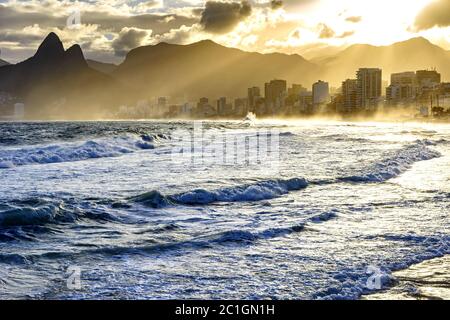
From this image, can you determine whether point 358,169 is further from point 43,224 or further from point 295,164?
point 43,224

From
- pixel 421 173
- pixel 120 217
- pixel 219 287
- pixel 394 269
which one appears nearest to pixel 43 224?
pixel 120 217

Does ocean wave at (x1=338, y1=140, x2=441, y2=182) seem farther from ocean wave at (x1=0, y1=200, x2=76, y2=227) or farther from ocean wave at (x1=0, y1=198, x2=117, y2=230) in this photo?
ocean wave at (x1=0, y1=200, x2=76, y2=227)

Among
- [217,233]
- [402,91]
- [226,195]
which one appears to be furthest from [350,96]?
[217,233]

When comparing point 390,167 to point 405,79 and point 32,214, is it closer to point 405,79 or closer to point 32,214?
point 32,214

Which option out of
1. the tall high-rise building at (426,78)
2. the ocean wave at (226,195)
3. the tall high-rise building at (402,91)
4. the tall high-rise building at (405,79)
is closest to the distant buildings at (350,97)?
the tall high-rise building at (402,91)

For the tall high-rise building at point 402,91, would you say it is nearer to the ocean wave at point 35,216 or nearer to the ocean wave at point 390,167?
the ocean wave at point 390,167

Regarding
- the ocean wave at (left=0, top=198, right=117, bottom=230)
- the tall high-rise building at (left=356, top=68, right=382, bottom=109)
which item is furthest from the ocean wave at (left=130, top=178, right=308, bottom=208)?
the tall high-rise building at (left=356, top=68, right=382, bottom=109)
